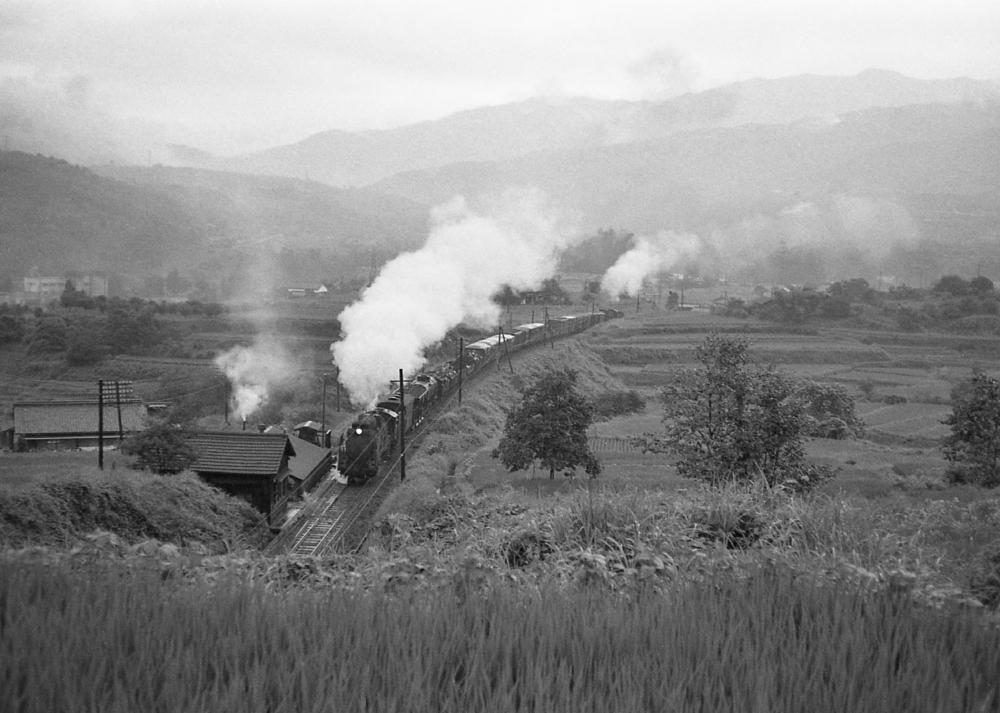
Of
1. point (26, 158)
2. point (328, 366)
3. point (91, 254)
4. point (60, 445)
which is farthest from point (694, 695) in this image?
point (26, 158)

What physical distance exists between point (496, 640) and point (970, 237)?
103 meters

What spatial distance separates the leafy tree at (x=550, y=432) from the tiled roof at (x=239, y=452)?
4.14 m

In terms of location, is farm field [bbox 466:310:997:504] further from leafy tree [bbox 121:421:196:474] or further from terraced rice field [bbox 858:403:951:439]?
leafy tree [bbox 121:421:196:474]

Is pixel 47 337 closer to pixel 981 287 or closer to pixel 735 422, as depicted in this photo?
pixel 735 422

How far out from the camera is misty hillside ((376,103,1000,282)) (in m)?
91.1

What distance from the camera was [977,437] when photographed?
16.1 metres

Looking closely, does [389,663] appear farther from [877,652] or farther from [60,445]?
[60,445]

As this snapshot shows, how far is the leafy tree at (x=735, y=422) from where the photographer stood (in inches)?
466

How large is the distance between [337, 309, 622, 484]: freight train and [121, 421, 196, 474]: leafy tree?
13.5ft

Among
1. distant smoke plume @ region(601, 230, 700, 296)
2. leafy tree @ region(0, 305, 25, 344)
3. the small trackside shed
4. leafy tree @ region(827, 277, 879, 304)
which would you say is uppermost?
distant smoke plume @ region(601, 230, 700, 296)

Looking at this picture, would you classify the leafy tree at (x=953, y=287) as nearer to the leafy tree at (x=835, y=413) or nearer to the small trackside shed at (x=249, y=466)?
the leafy tree at (x=835, y=413)

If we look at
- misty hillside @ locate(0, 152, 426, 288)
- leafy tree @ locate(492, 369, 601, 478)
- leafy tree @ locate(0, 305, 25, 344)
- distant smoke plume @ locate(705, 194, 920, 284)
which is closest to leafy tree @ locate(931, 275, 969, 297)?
distant smoke plume @ locate(705, 194, 920, 284)

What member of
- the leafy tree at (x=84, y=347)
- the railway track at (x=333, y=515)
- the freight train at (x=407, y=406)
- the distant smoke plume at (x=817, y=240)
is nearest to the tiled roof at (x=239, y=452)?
the railway track at (x=333, y=515)

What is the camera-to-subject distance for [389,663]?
112 inches
